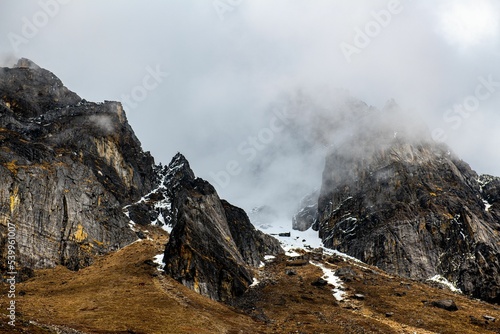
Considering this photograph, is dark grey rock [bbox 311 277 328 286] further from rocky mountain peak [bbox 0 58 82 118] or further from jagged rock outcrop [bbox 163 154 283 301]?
rocky mountain peak [bbox 0 58 82 118]

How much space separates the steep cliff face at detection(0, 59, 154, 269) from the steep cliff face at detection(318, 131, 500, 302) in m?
95.8

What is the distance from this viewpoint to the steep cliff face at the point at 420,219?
13875 cm

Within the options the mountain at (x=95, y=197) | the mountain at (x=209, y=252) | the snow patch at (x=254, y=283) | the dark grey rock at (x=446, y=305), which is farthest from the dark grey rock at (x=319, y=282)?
the dark grey rock at (x=446, y=305)

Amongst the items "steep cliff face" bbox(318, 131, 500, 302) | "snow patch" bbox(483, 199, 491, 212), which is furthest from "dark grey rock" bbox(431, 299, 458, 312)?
"snow patch" bbox(483, 199, 491, 212)

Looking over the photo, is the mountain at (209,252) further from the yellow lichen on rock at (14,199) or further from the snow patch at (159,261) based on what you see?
the yellow lichen on rock at (14,199)

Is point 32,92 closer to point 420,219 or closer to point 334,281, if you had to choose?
point 334,281

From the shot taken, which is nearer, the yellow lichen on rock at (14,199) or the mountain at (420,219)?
the yellow lichen on rock at (14,199)

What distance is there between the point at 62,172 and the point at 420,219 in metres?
135

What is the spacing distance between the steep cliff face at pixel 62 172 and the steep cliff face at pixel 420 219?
95788 millimetres

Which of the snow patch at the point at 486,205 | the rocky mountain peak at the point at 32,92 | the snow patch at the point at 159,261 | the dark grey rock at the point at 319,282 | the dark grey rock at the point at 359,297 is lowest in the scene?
the dark grey rock at the point at 359,297

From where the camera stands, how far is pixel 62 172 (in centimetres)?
9988

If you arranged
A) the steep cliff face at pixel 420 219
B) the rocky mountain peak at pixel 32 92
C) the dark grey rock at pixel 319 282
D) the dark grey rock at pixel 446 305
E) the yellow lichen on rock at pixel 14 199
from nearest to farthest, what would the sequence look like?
the dark grey rock at pixel 446 305 → the yellow lichen on rock at pixel 14 199 → the dark grey rock at pixel 319 282 → the steep cliff face at pixel 420 219 → the rocky mountain peak at pixel 32 92

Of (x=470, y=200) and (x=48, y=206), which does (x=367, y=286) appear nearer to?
(x=48, y=206)

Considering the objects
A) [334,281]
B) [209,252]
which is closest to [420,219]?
[334,281]
